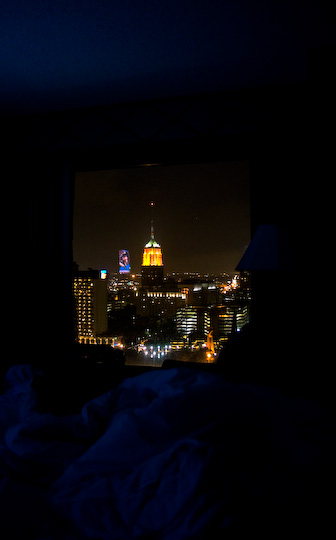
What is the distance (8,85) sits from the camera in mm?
2734

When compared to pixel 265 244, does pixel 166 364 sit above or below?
below

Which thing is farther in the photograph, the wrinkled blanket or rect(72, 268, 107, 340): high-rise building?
rect(72, 268, 107, 340): high-rise building

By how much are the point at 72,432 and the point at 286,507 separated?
71 cm

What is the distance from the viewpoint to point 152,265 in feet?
10.6

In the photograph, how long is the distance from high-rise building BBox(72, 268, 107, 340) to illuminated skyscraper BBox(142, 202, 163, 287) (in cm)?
45

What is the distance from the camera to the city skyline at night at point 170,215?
311cm

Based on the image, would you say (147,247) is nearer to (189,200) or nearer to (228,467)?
(189,200)

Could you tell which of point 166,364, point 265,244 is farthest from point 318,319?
point 166,364

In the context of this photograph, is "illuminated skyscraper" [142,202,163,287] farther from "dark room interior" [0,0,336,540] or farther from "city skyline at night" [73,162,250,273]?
"dark room interior" [0,0,336,540]

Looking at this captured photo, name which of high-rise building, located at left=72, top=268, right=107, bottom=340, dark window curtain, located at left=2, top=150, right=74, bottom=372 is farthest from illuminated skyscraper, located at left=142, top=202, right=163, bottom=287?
dark window curtain, located at left=2, top=150, right=74, bottom=372

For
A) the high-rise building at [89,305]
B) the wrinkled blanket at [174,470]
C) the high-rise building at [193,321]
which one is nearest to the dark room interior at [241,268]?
the wrinkled blanket at [174,470]

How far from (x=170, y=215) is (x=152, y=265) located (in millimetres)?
483

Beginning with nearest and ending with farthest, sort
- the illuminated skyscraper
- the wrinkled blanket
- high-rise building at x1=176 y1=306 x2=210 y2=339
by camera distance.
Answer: the wrinkled blanket < high-rise building at x1=176 y1=306 x2=210 y2=339 < the illuminated skyscraper

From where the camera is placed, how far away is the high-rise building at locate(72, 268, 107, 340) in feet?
10.8
